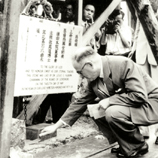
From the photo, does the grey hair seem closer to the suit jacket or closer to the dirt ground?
the suit jacket

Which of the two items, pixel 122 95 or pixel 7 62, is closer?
pixel 7 62

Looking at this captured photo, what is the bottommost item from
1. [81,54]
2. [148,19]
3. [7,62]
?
[7,62]

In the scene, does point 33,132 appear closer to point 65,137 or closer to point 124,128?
point 65,137

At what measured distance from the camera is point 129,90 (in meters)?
3.22

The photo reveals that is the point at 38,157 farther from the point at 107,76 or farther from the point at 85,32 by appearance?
the point at 85,32

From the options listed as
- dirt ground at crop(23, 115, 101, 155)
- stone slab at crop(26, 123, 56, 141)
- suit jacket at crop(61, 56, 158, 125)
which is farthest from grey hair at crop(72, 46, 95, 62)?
stone slab at crop(26, 123, 56, 141)

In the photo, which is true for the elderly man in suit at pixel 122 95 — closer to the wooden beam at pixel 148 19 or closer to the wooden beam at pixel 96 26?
the wooden beam at pixel 148 19

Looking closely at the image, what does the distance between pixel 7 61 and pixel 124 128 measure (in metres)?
1.45

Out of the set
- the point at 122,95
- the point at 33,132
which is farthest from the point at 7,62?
the point at 33,132

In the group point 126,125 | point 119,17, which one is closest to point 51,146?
point 126,125

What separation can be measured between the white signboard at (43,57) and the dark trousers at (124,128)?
1.21 meters

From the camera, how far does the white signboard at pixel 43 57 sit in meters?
4.05

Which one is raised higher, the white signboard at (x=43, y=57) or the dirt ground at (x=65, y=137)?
the white signboard at (x=43, y=57)

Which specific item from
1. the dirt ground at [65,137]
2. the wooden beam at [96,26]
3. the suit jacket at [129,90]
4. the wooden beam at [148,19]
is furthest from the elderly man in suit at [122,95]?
the wooden beam at [96,26]
